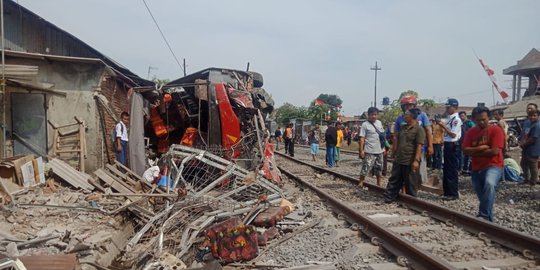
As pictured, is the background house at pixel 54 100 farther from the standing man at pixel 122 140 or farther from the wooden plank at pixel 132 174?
the wooden plank at pixel 132 174

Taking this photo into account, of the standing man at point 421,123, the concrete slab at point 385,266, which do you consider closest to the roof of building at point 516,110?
the standing man at point 421,123

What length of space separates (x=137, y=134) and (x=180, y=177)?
235cm

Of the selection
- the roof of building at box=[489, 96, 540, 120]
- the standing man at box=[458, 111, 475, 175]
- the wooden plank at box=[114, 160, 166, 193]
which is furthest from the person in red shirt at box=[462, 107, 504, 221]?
the roof of building at box=[489, 96, 540, 120]

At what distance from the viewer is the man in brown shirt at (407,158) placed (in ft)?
22.4

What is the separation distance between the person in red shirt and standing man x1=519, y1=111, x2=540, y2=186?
3.38 metres

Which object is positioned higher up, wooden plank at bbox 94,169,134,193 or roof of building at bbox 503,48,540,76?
roof of building at bbox 503,48,540,76

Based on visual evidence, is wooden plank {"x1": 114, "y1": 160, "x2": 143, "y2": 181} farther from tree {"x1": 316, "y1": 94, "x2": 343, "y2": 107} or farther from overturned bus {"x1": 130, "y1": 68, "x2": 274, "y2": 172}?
tree {"x1": 316, "y1": 94, "x2": 343, "y2": 107}

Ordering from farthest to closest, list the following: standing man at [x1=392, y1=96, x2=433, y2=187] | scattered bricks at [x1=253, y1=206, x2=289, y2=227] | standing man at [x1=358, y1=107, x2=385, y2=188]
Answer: standing man at [x1=358, y1=107, x2=385, y2=188] < standing man at [x1=392, y1=96, x2=433, y2=187] < scattered bricks at [x1=253, y1=206, x2=289, y2=227]

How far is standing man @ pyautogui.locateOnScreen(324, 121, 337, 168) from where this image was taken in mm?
13977

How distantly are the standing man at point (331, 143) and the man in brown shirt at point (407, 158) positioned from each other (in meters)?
6.80

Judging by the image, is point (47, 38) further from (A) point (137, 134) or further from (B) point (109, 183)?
(B) point (109, 183)

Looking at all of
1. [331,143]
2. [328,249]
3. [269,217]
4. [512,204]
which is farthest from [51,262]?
[331,143]

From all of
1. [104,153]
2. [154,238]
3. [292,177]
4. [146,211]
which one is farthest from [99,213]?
[292,177]

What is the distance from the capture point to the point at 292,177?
37.0 feet
